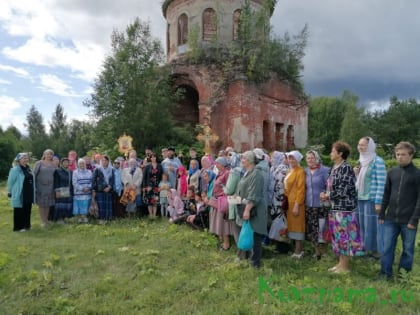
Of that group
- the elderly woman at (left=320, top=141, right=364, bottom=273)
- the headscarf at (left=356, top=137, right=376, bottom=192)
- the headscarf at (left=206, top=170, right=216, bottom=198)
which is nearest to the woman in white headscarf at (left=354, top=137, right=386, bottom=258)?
the headscarf at (left=356, top=137, right=376, bottom=192)

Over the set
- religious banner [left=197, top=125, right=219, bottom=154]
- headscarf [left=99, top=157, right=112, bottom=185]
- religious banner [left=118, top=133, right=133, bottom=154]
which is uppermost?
religious banner [left=197, top=125, right=219, bottom=154]

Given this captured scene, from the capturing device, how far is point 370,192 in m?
5.37

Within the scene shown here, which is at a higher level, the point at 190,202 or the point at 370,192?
the point at 370,192

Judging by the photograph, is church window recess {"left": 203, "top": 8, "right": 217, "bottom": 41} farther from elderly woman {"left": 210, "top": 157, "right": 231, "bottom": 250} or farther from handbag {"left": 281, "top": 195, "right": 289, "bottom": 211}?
handbag {"left": 281, "top": 195, "right": 289, "bottom": 211}

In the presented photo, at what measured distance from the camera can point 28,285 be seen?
462cm

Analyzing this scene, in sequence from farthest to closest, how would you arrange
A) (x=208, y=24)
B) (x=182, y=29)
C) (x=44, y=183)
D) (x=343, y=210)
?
1. (x=182, y=29)
2. (x=208, y=24)
3. (x=44, y=183)
4. (x=343, y=210)

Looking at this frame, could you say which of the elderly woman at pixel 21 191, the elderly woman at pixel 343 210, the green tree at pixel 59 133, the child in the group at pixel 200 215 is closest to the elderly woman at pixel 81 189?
the elderly woman at pixel 21 191

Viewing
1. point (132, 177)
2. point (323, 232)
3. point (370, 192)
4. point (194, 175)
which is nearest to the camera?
point (370, 192)

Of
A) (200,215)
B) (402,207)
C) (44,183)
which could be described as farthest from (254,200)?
(44,183)

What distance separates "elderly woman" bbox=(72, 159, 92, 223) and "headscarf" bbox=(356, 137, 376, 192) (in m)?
6.33

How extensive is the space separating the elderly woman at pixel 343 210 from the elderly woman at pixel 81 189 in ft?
19.9

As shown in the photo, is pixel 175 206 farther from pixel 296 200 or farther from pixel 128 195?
pixel 296 200

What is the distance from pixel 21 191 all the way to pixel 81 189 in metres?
1.33

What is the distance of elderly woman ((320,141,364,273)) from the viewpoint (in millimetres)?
4902
